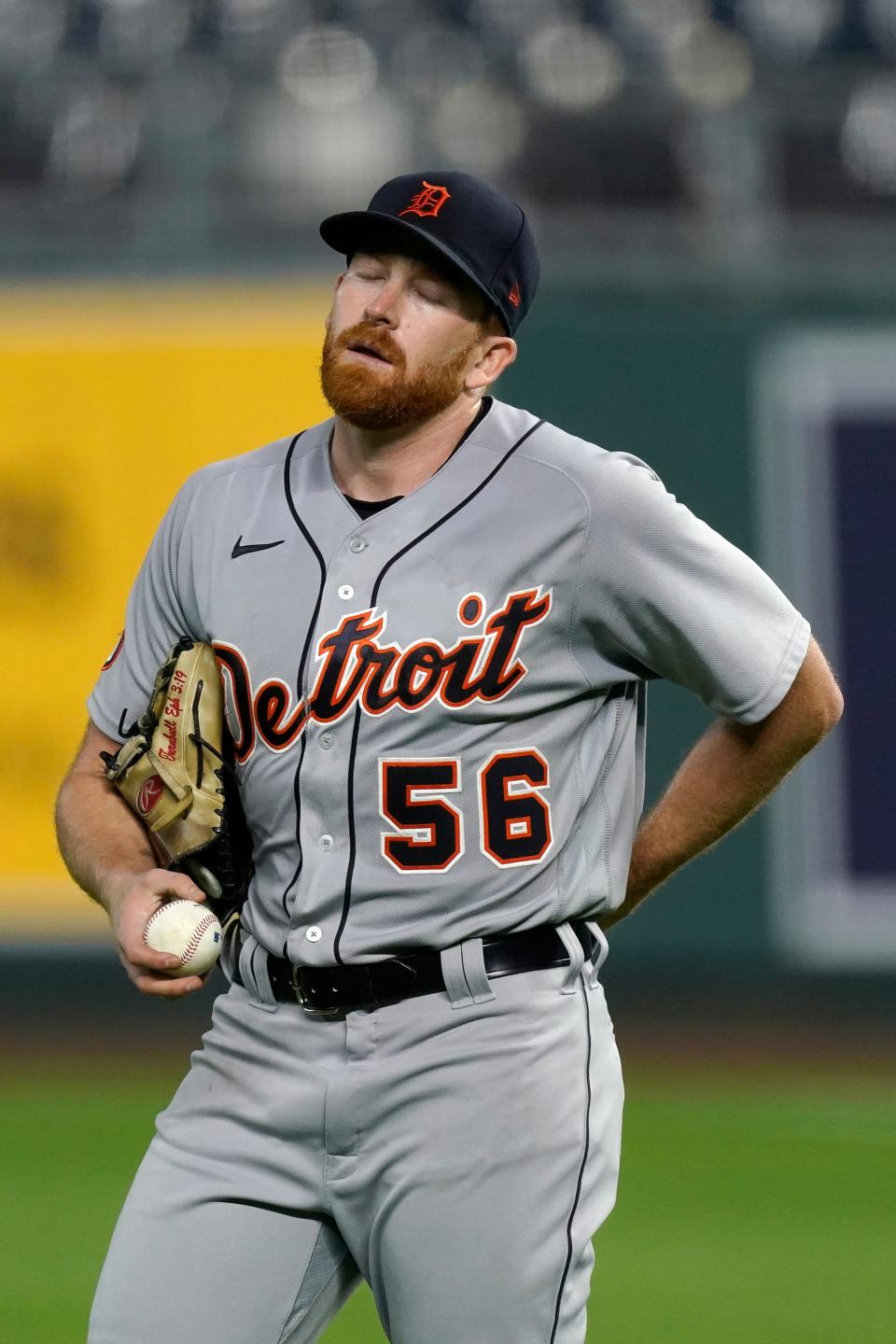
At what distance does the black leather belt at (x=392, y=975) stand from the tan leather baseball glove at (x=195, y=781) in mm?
210

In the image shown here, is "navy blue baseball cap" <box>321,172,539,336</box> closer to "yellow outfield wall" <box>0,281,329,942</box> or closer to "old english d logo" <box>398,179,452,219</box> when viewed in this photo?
"old english d logo" <box>398,179,452,219</box>

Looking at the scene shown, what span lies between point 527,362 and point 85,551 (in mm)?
2090

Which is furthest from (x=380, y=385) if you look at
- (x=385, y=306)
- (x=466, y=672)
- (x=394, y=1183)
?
(x=394, y=1183)

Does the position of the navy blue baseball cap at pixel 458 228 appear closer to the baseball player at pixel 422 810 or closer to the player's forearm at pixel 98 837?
the baseball player at pixel 422 810

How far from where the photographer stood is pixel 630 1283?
17.8 feet

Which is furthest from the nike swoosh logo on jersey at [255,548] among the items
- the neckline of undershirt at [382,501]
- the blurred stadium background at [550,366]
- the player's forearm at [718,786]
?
the blurred stadium background at [550,366]

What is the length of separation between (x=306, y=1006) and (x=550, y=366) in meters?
6.33

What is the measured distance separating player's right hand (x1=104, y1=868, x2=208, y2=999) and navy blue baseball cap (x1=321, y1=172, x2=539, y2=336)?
2.98 ft

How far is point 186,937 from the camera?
2.53 metres

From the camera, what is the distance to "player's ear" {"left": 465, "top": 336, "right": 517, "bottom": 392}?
2787mm

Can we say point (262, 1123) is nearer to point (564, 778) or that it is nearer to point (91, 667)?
point (564, 778)

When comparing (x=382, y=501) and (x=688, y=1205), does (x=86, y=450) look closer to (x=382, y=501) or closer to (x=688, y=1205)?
(x=688, y=1205)

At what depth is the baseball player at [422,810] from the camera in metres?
2.51

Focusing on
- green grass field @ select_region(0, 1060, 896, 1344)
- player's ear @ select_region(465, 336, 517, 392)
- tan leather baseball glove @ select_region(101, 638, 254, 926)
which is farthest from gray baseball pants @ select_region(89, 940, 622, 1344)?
green grass field @ select_region(0, 1060, 896, 1344)
